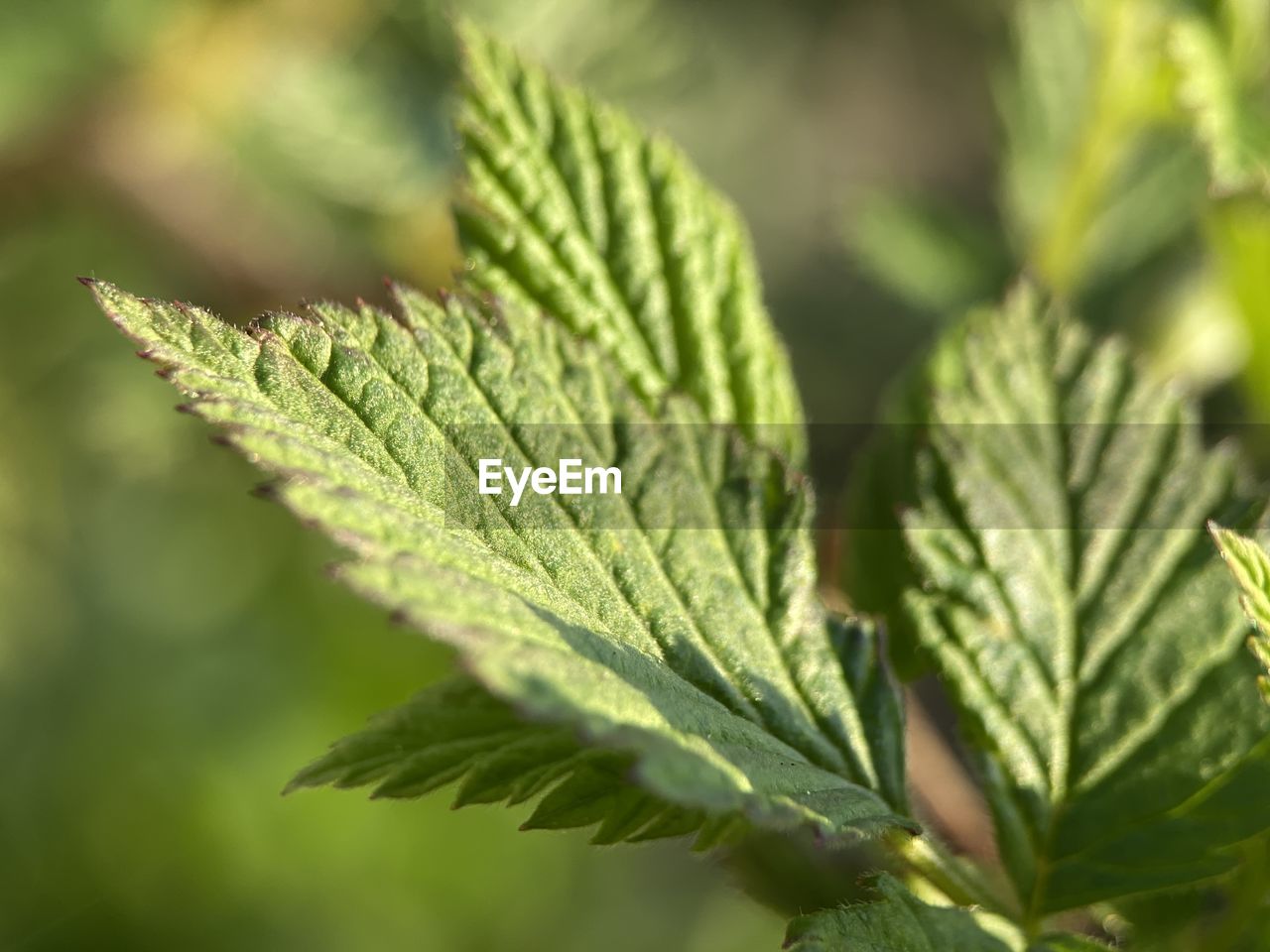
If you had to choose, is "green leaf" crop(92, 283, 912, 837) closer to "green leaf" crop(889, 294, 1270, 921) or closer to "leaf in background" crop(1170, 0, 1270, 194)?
"green leaf" crop(889, 294, 1270, 921)

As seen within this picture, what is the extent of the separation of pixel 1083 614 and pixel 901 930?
0.28 meters

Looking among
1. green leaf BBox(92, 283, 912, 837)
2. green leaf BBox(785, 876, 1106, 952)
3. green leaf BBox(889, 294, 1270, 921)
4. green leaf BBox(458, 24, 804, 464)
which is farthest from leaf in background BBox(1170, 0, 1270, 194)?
green leaf BBox(785, 876, 1106, 952)

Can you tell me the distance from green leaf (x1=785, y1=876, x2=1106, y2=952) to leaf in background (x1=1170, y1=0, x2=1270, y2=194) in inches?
23.6

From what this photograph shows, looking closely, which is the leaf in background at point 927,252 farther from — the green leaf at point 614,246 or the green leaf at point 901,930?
the green leaf at point 901,930

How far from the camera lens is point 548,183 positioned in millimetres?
887

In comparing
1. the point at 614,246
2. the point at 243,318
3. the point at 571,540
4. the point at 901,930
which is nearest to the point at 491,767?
the point at 571,540

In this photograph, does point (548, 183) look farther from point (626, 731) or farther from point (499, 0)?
point (499, 0)

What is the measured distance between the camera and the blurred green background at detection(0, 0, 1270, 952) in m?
1.54

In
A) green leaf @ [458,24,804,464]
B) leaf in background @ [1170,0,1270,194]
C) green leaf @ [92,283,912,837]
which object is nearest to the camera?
green leaf @ [92,283,912,837]

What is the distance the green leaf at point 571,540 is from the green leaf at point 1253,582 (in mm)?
201

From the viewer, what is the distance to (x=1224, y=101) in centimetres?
101

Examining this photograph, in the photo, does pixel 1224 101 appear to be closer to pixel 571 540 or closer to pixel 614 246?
pixel 614 246

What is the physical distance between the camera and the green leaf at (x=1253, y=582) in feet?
2.06

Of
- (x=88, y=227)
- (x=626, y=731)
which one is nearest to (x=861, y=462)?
(x=626, y=731)
